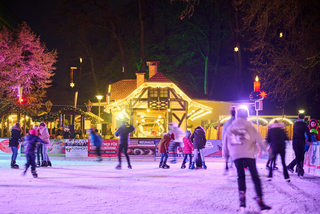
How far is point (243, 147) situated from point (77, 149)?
42.3 feet

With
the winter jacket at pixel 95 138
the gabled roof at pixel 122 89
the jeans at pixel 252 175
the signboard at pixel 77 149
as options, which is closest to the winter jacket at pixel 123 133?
the winter jacket at pixel 95 138

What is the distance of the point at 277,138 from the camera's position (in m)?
9.06

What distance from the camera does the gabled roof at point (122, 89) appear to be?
34.7m

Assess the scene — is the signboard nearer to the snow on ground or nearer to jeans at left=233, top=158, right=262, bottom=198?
the snow on ground

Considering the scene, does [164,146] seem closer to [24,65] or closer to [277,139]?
[277,139]

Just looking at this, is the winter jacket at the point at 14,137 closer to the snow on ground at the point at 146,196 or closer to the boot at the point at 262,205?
the snow on ground at the point at 146,196

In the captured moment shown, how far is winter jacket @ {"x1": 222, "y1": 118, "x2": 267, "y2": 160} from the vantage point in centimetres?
557

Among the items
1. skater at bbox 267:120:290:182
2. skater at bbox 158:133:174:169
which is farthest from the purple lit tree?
skater at bbox 267:120:290:182

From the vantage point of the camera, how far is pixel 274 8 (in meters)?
10.2

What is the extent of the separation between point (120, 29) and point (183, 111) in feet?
63.3

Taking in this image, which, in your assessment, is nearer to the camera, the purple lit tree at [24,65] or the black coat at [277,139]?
the black coat at [277,139]

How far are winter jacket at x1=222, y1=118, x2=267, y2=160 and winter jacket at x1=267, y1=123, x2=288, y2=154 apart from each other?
3.63m

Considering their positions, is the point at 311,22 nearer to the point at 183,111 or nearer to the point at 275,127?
the point at 275,127

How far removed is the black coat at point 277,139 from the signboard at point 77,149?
1047cm
